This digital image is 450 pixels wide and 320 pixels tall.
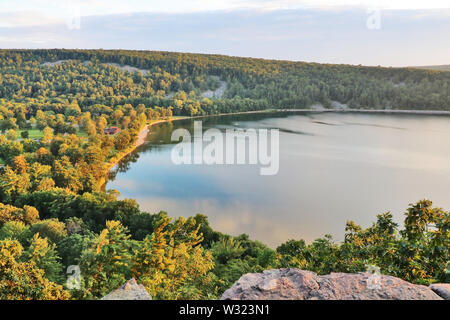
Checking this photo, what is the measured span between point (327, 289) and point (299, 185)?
19686mm

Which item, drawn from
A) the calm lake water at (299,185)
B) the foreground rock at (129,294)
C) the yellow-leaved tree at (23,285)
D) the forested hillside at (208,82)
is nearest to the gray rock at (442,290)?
the foreground rock at (129,294)

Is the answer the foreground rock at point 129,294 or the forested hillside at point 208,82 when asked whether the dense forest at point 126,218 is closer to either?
the forested hillside at point 208,82

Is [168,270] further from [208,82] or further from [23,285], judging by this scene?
[208,82]

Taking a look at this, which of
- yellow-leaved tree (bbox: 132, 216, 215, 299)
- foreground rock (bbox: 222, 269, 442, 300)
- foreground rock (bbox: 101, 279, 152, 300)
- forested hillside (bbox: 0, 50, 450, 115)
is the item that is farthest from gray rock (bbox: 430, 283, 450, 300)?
forested hillside (bbox: 0, 50, 450, 115)

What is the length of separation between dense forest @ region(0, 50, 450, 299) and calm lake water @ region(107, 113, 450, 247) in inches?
84.8

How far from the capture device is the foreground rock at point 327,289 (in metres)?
3.35

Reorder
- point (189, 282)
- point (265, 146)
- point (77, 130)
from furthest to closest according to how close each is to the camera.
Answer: point (77, 130)
point (265, 146)
point (189, 282)

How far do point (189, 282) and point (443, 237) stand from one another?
496 cm

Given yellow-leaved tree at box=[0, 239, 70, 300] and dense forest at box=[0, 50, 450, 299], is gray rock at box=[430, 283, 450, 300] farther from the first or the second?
yellow-leaved tree at box=[0, 239, 70, 300]

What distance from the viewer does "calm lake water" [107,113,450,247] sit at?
17469mm

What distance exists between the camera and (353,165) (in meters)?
28.2

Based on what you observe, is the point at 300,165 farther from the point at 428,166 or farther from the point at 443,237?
the point at 443,237

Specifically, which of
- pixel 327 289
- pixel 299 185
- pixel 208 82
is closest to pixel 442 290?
pixel 327 289
